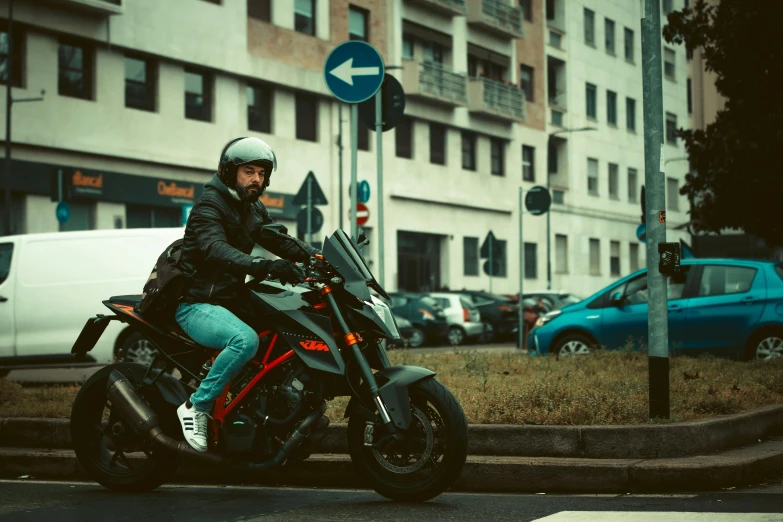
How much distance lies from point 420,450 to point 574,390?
281cm

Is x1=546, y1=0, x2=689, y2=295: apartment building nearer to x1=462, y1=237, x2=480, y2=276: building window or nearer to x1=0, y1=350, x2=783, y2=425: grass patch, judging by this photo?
x1=462, y1=237, x2=480, y2=276: building window

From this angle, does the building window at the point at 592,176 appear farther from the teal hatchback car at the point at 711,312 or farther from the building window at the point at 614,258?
the teal hatchback car at the point at 711,312

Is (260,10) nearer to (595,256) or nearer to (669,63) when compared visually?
(595,256)

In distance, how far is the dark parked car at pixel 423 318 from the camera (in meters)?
30.1

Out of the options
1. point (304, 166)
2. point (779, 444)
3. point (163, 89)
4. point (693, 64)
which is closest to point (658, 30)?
point (779, 444)

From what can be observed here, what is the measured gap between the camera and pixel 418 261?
138 ft

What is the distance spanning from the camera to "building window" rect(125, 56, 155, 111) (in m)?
29.7

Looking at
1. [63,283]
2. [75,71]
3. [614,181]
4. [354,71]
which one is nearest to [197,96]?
[75,71]

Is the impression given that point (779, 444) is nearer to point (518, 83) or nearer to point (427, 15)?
point (427, 15)

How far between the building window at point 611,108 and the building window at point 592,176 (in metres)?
2.80

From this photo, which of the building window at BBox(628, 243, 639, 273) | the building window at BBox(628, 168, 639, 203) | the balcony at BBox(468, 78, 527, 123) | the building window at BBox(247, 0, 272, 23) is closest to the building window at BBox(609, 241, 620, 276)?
the building window at BBox(628, 243, 639, 273)

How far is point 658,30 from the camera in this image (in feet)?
27.7

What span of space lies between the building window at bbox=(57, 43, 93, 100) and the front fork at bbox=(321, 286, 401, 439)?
22.6 m

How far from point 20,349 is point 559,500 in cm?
1028
